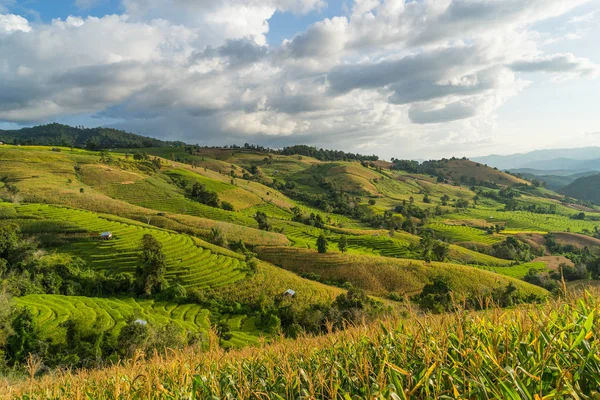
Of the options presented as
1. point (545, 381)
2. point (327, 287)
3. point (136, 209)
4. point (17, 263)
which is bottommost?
point (327, 287)

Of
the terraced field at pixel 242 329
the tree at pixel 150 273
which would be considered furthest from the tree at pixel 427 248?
the tree at pixel 150 273

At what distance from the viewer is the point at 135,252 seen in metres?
68.2

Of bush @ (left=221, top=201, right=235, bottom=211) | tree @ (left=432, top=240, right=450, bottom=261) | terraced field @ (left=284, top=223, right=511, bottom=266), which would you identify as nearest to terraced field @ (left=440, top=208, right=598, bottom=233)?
terraced field @ (left=284, top=223, right=511, bottom=266)

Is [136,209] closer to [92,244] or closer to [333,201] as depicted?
[92,244]

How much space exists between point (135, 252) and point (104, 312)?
69.2 ft

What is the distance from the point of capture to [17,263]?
59.0 metres

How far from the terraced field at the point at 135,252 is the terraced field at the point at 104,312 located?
7.86 metres

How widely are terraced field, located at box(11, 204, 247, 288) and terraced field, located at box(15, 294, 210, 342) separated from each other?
7.86 metres

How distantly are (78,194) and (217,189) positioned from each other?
5857 centimetres

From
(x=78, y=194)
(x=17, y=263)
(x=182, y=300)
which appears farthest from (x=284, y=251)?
(x=78, y=194)

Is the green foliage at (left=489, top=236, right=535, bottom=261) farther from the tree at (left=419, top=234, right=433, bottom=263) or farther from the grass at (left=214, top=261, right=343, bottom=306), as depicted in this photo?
the grass at (left=214, top=261, right=343, bottom=306)

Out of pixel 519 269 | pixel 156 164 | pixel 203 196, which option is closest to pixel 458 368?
pixel 519 269

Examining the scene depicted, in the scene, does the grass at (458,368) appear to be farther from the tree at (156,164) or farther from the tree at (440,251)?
the tree at (156,164)

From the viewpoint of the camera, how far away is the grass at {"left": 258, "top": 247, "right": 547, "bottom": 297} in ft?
234
